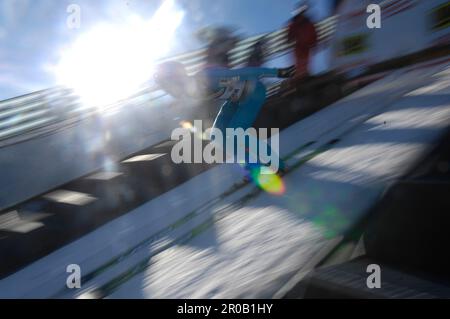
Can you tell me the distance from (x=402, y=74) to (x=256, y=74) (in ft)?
11.1

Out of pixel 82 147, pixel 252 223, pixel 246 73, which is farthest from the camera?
pixel 82 147

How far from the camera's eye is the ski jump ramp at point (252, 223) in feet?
7.82

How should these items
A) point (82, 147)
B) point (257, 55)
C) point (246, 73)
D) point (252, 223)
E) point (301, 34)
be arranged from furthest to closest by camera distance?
point (257, 55)
point (301, 34)
point (82, 147)
point (246, 73)
point (252, 223)

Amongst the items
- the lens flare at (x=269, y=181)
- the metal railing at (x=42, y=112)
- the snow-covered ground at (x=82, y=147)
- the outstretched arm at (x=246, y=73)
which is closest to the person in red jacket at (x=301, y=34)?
the metal railing at (x=42, y=112)

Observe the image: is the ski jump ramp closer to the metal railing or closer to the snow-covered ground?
the snow-covered ground

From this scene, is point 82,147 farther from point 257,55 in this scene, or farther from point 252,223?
point 252,223

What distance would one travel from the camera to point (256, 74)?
13.2 feet

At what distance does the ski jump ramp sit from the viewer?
2.38 m

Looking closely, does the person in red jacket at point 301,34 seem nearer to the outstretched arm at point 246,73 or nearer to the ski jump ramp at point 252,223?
the ski jump ramp at point 252,223

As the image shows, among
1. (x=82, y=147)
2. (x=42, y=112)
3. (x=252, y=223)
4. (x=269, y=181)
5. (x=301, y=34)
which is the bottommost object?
(x=252, y=223)

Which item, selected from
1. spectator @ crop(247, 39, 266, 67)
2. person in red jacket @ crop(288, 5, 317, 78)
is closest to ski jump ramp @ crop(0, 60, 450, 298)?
person in red jacket @ crop(288, 5, 317, 78)

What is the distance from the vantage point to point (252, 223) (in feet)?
10.3

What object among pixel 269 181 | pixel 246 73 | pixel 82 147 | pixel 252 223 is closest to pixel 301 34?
pixel 246 73
